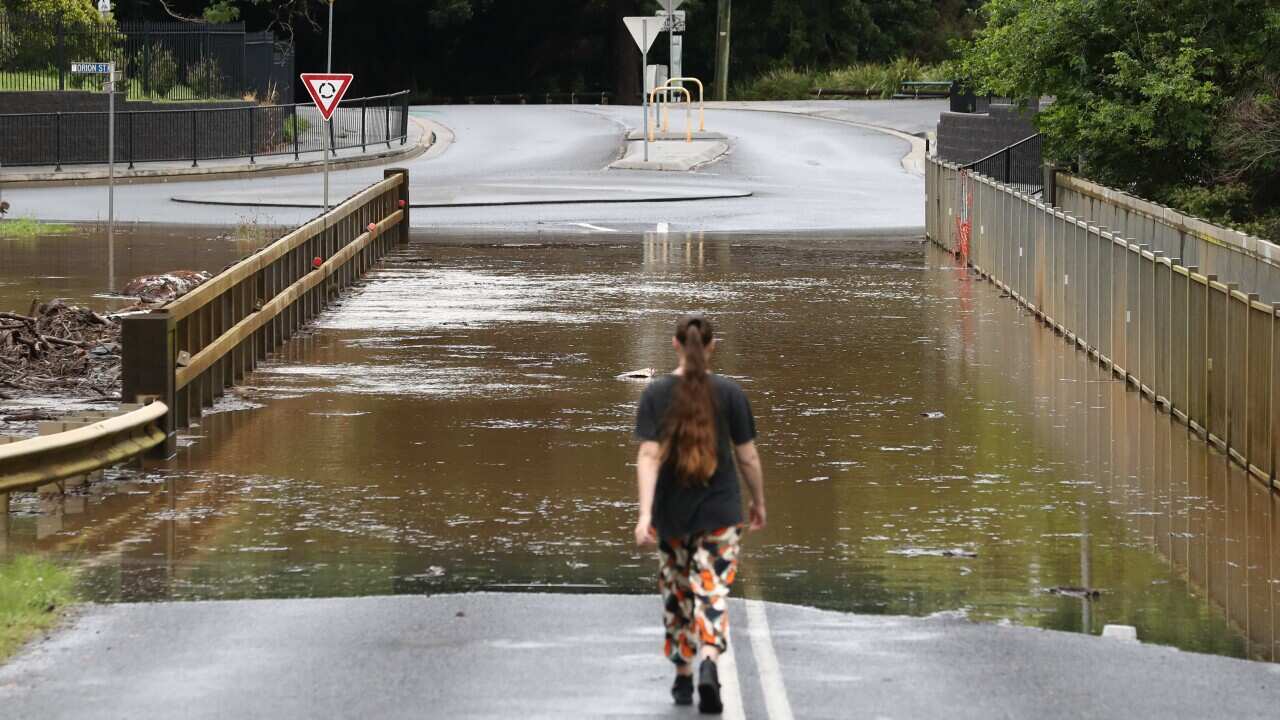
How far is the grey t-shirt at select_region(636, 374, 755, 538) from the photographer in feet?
27.0

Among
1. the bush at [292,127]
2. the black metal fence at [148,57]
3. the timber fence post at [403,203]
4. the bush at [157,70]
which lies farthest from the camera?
the bush at [292,127]

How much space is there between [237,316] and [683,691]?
1030 cm

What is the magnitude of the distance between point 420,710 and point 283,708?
560 mm

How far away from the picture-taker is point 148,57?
54500 millimetres

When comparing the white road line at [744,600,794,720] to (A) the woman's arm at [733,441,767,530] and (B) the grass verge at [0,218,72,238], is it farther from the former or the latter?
(B) the grass verge at [0,218,72,238]

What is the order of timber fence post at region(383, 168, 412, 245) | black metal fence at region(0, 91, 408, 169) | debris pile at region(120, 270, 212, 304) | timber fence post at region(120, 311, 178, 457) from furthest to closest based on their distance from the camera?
black metal fence at region(0, 91, 408, 169) → timber fence post at region(383, 168, 412, 245) → debris pile at region(120, 270, 212, 304) → timber fence post at region(120, 311, 178, 457)

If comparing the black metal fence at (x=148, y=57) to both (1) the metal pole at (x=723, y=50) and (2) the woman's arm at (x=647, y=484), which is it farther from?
(2) the woman's arm at (x=647, y=484)

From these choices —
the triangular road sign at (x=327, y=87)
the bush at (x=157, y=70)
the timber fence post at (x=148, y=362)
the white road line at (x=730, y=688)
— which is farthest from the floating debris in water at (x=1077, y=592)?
the bush at (x=157, y=70)

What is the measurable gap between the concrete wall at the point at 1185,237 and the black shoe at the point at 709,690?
781 centimetres

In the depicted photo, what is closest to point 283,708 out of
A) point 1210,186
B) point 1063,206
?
point 1063,206

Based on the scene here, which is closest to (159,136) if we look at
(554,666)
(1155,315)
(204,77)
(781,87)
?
(204,77)

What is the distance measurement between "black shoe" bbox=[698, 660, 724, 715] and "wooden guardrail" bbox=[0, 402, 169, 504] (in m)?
5.24

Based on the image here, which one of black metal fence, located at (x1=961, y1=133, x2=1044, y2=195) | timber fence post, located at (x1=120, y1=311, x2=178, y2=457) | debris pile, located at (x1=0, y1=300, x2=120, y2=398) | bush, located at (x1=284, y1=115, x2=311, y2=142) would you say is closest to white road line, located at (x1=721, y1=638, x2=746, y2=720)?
timber fence post, located at (x1=120, y1=311, x2=178, y2=457)

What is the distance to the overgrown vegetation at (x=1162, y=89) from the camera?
2755 cm
